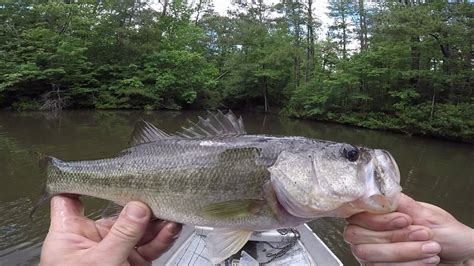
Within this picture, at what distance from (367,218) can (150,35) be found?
35.9 meters

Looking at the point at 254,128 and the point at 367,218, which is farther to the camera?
the point at 254,128

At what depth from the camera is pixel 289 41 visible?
40969 mm

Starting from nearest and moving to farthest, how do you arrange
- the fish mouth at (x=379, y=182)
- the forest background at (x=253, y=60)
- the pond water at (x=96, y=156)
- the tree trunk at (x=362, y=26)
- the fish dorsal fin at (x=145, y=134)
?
the fish mouth at (x=379, y=182) → the fish dorsal fin at (x=145, y=134) → the pond water at (x=96, y=156) → the forest background at (x=253, y=60) → the tree trunk at (x=362, y=26)

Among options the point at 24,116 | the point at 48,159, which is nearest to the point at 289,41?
the point at 24,116

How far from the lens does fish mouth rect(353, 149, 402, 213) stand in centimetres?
183

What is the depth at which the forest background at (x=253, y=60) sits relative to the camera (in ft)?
85.5

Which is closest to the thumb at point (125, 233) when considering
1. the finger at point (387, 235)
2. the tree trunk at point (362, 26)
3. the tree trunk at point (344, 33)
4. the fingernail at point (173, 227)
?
the fingernail at point (173, 227)

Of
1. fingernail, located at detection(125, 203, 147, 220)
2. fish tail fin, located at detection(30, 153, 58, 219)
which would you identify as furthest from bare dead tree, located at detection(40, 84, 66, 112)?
fingernail, located at detection(125, 203, 147, 220)

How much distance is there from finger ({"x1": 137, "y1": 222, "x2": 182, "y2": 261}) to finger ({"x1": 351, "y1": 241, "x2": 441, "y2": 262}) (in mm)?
1218

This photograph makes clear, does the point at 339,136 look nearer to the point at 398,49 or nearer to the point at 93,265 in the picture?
the point at 398,49

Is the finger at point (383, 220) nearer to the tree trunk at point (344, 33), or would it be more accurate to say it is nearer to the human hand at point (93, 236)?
the human hand at point (93, 236)

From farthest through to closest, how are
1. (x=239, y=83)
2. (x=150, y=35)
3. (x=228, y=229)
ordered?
(x=239, y=83) → (x=150, y=35) → (x=228, y=229)

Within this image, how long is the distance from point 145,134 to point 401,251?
5.52 feet

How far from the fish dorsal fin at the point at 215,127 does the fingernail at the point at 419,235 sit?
1105 millimetres
